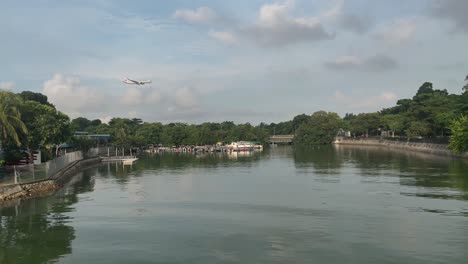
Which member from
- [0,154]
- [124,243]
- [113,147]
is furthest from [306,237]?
[113,147]

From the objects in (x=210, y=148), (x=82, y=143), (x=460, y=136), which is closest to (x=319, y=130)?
(x=210, y=148)

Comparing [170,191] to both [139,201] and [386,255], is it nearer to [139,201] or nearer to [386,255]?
[139,201]

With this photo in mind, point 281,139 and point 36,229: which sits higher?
point 281,139

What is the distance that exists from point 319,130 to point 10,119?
140 m

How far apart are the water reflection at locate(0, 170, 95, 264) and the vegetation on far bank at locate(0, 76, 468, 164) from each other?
827cm

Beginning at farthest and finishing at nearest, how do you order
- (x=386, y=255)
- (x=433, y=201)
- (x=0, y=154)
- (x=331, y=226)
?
(x=0, y=154)
(x=433, y=201)
(x=331, y=226)
(x=386, y=255)

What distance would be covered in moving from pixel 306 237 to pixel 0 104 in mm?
29361

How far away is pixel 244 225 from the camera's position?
74.7ft

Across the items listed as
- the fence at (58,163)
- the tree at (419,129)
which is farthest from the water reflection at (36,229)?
the tree at (419,129)

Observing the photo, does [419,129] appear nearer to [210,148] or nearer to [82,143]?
[210,148]

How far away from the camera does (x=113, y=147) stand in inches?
4104

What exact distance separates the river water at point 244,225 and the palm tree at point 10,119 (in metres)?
6.21

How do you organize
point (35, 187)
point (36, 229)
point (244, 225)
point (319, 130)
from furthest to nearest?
1. point (319, 130)
2. point (35, 187)
3. point (36, 229)
4. point (244, 225)

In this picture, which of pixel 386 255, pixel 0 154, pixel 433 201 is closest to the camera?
pixel 386 255
